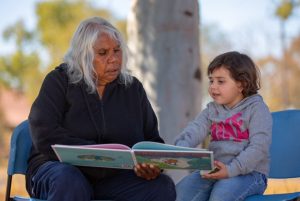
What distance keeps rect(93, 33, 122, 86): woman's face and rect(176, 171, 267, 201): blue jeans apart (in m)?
0.78

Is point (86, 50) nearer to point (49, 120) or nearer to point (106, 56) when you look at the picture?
point (106, 56)

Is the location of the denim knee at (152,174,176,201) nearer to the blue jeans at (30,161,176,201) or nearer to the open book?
the blue jeans at (30,161,176,201)

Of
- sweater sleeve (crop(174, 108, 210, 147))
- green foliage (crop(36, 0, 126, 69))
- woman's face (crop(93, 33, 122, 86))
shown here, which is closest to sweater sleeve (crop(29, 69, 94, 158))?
woman's face (crop(93, 33, 122, 86))

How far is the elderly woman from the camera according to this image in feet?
11.5

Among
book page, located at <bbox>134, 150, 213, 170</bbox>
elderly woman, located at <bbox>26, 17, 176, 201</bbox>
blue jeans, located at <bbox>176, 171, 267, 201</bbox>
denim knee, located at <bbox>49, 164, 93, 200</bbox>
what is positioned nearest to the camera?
book page, located at <bbox>134, 150, 213, 170</bbox>

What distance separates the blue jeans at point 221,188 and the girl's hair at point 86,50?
2.47ft

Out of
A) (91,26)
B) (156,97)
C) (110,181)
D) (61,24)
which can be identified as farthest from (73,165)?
(61,24)

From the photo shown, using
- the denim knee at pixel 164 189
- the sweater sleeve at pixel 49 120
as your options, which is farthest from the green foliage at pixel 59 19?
the denim knee at pixel 164 189

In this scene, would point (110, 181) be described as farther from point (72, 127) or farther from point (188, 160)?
point (188, 160)

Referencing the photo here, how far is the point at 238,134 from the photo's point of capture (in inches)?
140

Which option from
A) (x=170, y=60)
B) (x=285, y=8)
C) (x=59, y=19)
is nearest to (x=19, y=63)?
(x=59, y=19)

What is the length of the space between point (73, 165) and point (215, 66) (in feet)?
3.21

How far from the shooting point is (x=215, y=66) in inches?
143

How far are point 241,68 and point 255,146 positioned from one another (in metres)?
0.46
